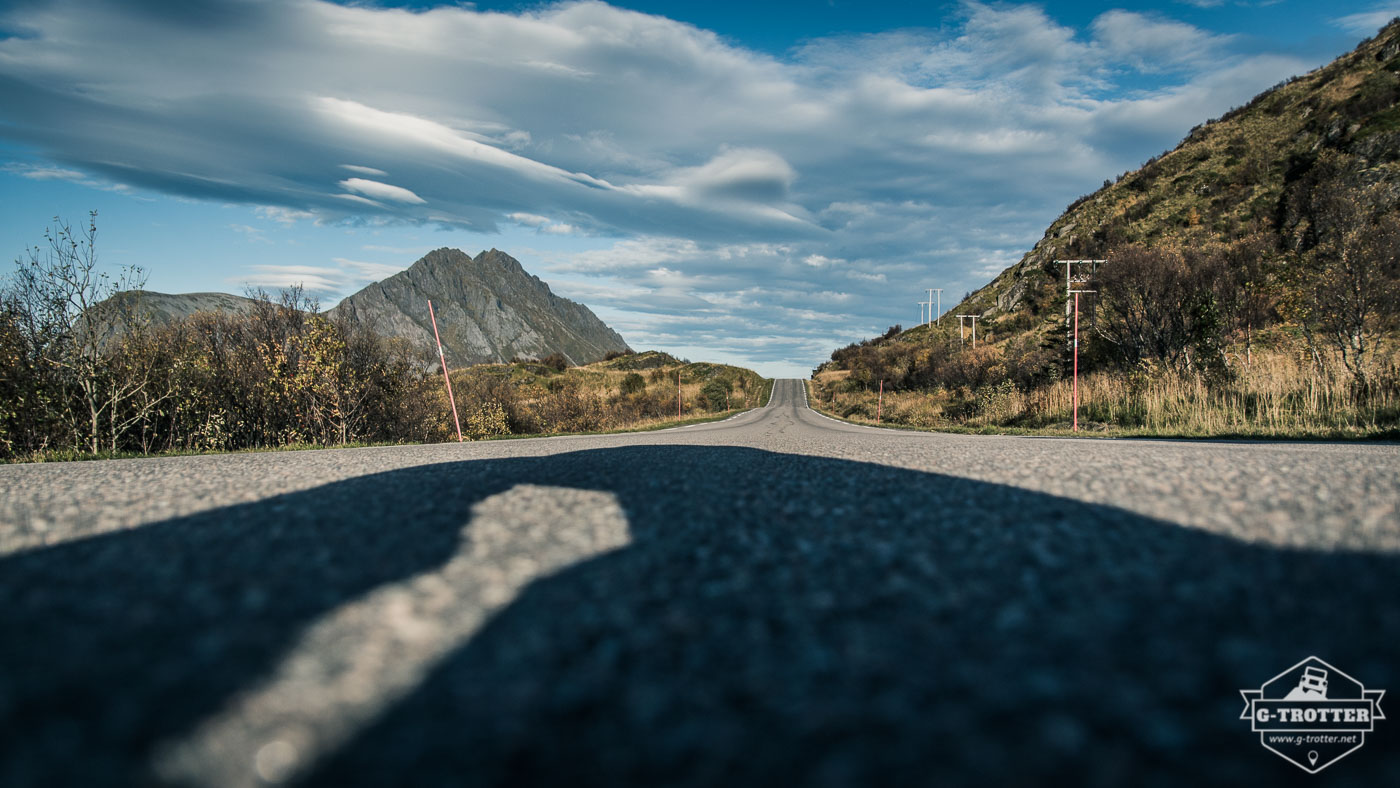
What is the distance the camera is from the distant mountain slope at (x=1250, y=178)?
25859 mm

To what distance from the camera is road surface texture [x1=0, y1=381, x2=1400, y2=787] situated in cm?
107

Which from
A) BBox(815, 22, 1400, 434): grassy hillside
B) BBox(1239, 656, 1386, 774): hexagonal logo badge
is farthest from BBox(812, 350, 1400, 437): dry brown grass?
BBox(1239, 656, 1386, 774): hexagonal logo badge

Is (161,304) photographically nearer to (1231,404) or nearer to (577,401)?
(577,401)

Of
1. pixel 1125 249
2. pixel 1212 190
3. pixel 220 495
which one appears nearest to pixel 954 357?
pixel 1125 249

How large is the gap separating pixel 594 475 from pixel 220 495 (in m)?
2.40

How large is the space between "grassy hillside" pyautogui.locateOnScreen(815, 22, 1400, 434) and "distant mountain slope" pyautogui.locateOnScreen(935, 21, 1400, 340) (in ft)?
0.40

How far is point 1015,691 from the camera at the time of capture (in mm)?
1253

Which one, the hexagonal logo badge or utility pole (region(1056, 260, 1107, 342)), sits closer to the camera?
the hexagonal logo badge

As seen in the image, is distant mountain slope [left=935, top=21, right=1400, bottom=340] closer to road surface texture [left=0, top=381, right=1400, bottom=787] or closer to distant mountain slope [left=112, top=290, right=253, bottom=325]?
road surface texture [left=0, top=381, right=1400, bottom=787]

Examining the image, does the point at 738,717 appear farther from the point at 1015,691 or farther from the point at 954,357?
the point at 954,357

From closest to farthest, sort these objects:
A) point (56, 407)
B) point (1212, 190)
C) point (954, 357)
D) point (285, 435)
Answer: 1. point (56, 407)
2. point (285, 435)
3. point (954, 357)
4. point (1212, 190)

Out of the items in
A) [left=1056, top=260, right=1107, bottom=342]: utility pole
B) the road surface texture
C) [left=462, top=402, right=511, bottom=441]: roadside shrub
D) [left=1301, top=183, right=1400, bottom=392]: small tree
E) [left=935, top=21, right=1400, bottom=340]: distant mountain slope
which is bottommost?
[left=462, top=402, right=511, bottom=441]: roadside shrub

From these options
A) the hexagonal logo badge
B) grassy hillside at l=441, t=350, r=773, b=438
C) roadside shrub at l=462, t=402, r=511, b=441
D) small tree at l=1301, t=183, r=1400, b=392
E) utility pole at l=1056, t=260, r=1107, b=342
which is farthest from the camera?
grassy hillside at l=441, t=350, r=773, b=438

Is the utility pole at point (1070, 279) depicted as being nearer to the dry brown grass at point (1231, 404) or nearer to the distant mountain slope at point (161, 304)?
the dry brown grass at point (1231, 404)
